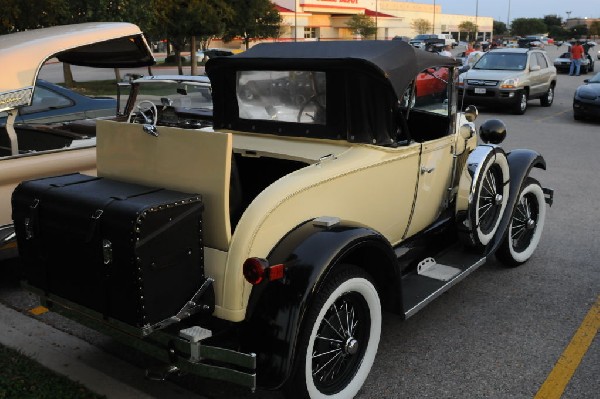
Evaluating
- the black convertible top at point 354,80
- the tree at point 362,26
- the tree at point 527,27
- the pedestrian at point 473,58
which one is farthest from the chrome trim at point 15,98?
the tree at point 527,27

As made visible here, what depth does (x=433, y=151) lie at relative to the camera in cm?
425

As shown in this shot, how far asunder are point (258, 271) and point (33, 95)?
10.4 ft

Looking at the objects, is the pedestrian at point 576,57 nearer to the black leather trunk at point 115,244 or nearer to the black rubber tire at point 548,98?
the black rubber tire at point 548,98

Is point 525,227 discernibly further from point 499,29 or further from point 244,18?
point 499,29

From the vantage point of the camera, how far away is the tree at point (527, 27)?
378 feet

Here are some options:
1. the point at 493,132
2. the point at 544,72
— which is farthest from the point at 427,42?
the point at 493,132

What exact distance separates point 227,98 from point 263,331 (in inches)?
78.0

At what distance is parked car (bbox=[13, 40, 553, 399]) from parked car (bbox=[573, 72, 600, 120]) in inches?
445

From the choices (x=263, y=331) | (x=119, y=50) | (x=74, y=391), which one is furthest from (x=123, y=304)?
(x=119, y=50)

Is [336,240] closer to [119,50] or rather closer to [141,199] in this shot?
[141,199]

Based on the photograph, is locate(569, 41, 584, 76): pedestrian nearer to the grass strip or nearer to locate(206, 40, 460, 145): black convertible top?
locate(206, 40, 460, 145): black convertible top

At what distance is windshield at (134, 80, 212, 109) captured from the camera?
665 cm

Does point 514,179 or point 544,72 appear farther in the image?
point 544,72

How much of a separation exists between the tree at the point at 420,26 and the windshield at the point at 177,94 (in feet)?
283
